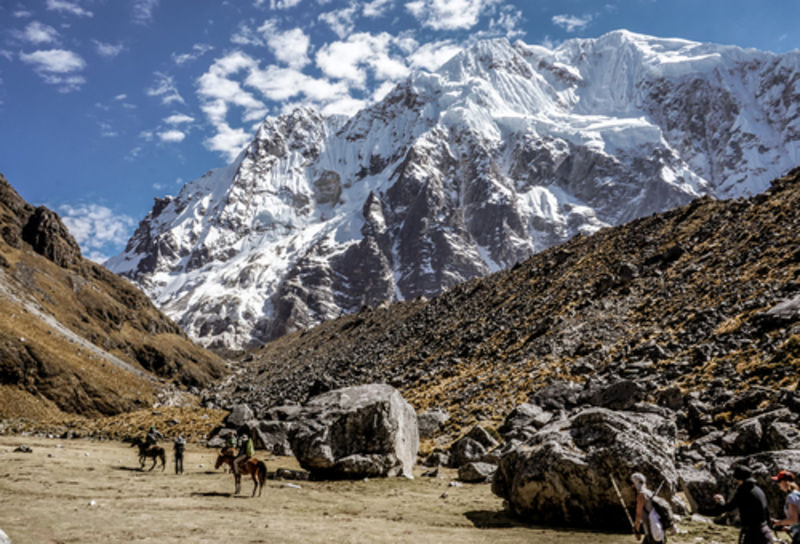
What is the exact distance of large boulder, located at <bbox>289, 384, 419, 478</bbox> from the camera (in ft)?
74.8

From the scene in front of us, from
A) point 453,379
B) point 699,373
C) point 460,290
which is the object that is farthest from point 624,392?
point 460,290

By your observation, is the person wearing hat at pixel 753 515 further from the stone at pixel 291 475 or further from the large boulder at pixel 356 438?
the stone at pixel 291 475

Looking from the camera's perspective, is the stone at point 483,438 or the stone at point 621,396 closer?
the stone at point 621,396

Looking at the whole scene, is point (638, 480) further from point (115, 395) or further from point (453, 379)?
point (115, 395)

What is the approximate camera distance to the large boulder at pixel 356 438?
2280 centimetres

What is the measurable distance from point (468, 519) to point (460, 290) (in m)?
60.4

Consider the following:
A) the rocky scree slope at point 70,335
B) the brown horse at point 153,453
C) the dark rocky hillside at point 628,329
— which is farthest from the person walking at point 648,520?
the rocky scree slope at point 70,335

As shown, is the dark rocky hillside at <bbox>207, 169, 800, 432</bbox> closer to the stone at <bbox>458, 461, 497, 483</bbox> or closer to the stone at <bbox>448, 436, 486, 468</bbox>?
the stone at <bbox>448, 436, 486, 468</bbox>

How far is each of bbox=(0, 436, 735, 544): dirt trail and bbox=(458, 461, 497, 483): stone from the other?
816 millimetres

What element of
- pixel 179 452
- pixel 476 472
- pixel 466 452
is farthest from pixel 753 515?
pixel 179 452

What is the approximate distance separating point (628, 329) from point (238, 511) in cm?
3261

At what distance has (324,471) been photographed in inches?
909

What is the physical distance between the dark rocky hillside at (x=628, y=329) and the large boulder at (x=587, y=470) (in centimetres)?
904

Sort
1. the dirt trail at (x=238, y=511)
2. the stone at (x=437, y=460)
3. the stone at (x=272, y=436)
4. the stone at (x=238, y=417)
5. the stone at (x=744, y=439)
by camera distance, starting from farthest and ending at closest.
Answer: the stone at (x=238, y=417)
the stone at (x=272, y=436)
the stone at (x=437, y=460)
the stone at (x=744, y=439)
the dirt trail at (x=238, y=511)
